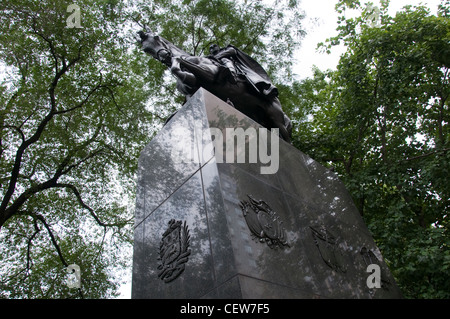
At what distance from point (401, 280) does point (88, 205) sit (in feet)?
34.9

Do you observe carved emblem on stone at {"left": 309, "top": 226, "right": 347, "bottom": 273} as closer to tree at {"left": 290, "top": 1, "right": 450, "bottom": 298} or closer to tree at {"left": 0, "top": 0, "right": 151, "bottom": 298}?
tree at {"left": 290, "top": 1, "right": 450, "bottom": 298}

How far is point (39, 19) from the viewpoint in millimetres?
11461

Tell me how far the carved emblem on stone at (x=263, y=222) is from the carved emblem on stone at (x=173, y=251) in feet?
1.99

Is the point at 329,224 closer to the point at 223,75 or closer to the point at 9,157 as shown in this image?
the point at 223,75

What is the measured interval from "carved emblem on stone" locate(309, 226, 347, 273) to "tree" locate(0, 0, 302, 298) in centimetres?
959

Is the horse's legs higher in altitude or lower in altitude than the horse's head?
lower

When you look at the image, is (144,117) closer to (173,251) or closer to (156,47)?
(156,47)

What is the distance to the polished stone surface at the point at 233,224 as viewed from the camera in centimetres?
303

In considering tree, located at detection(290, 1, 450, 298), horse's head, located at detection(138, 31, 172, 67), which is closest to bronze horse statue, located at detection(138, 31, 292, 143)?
horse's head, located at detection(138, 31, 172, 67)

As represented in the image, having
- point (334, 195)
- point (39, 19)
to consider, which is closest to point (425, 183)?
point (334, 195)

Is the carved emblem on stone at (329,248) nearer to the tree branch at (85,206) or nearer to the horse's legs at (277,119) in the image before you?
the horse's legs at (277,119)

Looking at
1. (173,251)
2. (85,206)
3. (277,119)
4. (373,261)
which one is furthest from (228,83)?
(85,206)

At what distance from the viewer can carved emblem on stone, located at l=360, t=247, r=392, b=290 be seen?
491cm

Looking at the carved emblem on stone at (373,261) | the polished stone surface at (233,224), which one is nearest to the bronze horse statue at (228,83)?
the polished stone surface at (233,224)
